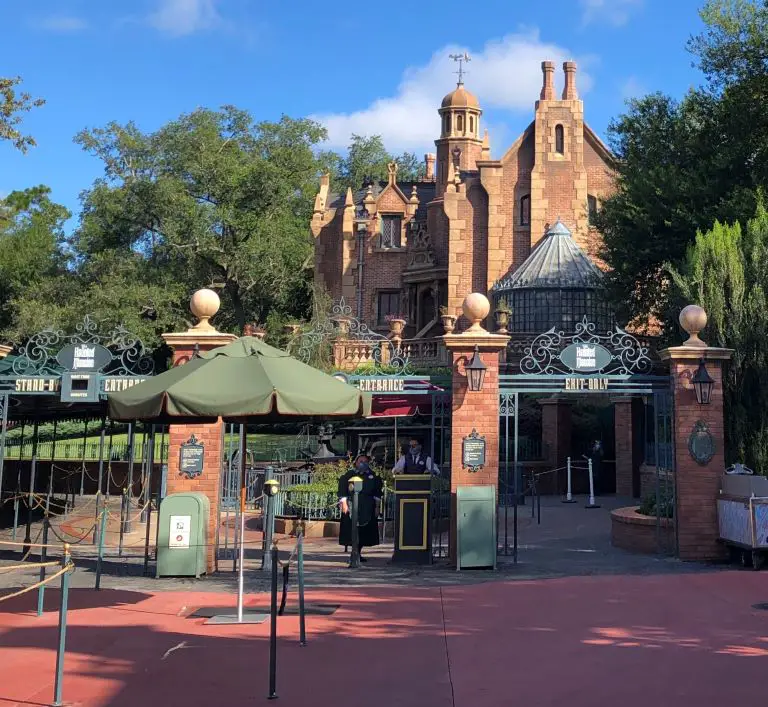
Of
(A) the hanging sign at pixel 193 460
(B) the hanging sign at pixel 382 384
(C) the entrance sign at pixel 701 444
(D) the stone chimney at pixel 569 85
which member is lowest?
(A) the hanging sign at pixel 193 460

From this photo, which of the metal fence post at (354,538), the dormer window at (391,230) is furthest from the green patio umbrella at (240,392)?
the dormer window at (391,230)

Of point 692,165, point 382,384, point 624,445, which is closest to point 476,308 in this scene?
point 382,384

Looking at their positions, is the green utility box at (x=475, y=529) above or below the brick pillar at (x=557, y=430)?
below

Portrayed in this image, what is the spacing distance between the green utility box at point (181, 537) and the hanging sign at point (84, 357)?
2789 millimetres

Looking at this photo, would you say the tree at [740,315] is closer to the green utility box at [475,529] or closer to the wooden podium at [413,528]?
the green utility box at [475,529]

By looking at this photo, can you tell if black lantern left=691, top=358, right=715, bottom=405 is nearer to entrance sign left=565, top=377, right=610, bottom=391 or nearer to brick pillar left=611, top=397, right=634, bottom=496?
entrance sign left=565, top=377, right=610, bottom=391

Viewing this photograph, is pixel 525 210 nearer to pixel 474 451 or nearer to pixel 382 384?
pixel 382 384

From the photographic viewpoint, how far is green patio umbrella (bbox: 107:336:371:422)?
333 inches

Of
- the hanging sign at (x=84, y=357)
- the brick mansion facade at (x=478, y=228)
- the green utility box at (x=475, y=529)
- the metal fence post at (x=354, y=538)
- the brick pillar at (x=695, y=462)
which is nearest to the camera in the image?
the green utility box at (x=475, y=529)

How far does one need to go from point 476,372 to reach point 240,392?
5665 mm

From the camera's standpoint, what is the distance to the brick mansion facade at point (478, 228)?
34469 mm

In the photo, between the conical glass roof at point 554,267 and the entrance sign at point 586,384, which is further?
the conical glass roof at point 554,267

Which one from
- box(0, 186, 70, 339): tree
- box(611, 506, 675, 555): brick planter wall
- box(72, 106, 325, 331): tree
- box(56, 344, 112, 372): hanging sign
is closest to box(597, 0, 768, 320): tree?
box(611, 506, 675, 555): brick planter wall

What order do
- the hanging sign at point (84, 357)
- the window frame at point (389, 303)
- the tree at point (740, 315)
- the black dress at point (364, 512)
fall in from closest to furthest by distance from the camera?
the hanging sign at point (84, 357)
the black dress at point (364, 512)
the tree at point (740, 315)
the window frame at point (389, 303)
